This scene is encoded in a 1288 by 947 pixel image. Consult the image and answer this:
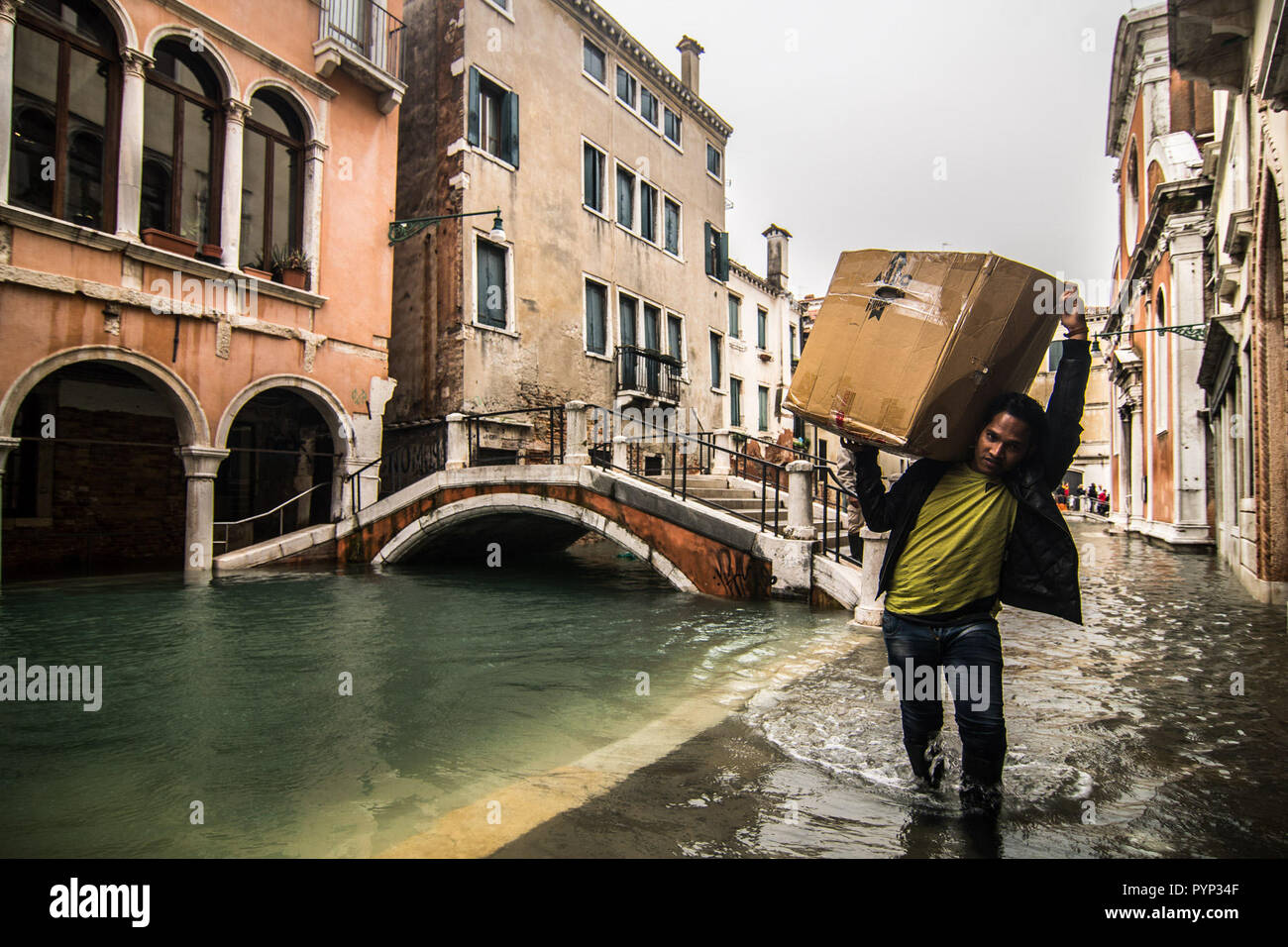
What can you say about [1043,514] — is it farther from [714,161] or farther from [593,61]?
[714,161]

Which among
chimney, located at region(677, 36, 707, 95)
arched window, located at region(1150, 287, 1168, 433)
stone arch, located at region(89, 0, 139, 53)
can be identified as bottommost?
arched window, located at region(1150, 287, 1168, 433)

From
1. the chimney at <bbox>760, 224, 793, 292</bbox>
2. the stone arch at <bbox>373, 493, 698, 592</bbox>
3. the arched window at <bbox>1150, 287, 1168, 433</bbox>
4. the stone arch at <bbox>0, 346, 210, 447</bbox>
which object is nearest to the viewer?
the stone arch at <bbox>0, 346, 210, 447</bbox>

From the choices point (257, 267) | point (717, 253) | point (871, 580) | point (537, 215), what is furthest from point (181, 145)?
point (717, 253)

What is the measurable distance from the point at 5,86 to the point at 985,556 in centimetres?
1113

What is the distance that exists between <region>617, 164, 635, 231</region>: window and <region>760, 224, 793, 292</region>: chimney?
9420 mm

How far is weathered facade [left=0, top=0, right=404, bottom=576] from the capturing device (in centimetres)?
888

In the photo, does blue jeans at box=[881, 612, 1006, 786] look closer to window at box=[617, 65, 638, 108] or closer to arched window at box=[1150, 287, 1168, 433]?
arched window at box=[1150, 287, 1168, 433]

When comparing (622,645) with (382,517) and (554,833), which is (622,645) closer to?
(554,833)

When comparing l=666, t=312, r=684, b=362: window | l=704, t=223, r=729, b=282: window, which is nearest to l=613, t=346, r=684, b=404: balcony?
l=666, t=312, r=684, b=362: window

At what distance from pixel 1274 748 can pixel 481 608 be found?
22.4ft

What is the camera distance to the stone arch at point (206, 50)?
965 cm

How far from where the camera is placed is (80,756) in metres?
3.53

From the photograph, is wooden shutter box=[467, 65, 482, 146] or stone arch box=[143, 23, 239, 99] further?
wooden shutter box=[467, 65, 482, 146]
